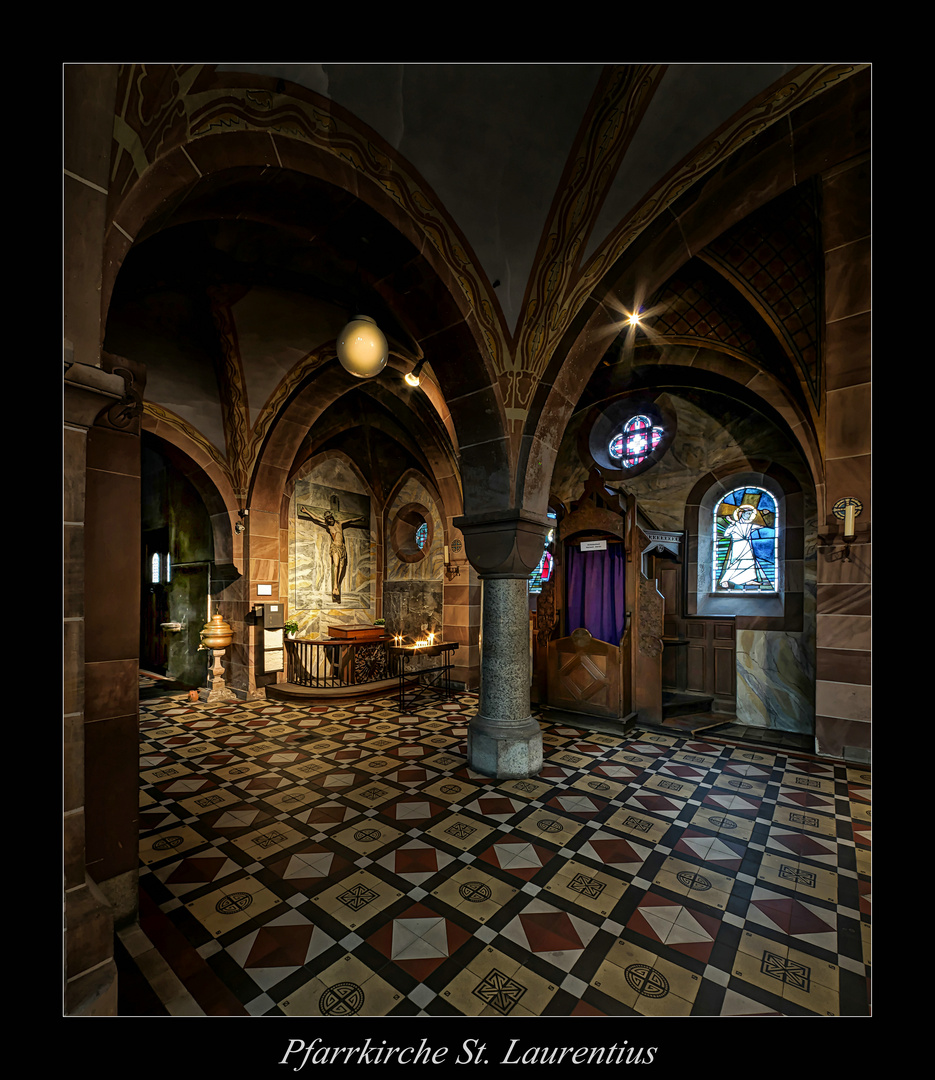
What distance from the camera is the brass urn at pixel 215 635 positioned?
24.8ft

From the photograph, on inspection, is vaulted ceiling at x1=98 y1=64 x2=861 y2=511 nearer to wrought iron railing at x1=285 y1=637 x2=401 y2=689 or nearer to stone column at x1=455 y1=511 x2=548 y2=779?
stone column at x1=455 y1=511 x2=548 y2=779

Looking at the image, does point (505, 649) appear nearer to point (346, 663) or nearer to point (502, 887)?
point (502, 887)

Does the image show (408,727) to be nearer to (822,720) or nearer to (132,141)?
(822,720)

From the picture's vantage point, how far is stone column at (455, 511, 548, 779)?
14.3ft

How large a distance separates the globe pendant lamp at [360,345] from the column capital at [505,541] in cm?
161

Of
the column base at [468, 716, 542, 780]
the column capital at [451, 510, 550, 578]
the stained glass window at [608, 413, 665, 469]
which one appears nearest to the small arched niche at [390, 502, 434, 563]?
the stained glass window at [608, 413, 665, 469]

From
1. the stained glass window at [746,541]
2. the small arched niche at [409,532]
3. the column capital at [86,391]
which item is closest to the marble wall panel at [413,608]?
the small arched niche at [409,532]

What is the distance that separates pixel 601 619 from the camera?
22.3 feet

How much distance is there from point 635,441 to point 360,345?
5.79m

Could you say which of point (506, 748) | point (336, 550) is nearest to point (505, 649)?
point (506, 748)

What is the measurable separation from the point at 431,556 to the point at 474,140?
8.32m

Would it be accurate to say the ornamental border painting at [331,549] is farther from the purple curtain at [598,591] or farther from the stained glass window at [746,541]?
the stained glass window at [746,541]

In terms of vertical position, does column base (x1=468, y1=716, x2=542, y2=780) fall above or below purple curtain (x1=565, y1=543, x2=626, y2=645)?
below

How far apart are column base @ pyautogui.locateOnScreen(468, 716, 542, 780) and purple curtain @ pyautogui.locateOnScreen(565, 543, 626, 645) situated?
2507 millimetres
